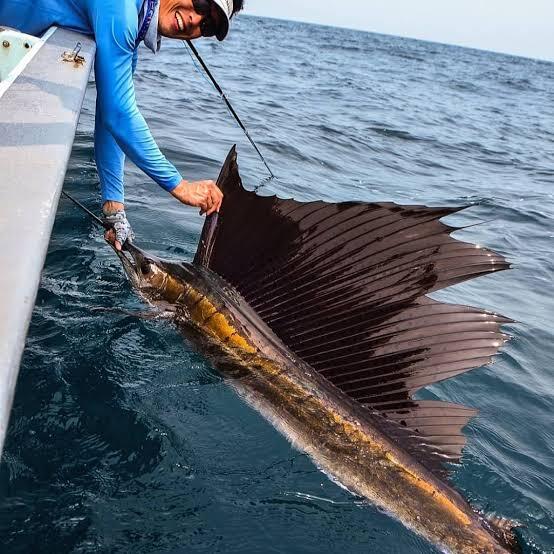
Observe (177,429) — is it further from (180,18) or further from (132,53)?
(180,18)

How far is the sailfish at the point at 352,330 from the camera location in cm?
213

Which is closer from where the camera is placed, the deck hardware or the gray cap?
the gray cap

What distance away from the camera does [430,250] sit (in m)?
2.19

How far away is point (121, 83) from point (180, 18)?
15.5 inches

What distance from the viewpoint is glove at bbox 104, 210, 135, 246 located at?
283 cm

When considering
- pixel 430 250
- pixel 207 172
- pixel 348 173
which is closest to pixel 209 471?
pixel 430 250

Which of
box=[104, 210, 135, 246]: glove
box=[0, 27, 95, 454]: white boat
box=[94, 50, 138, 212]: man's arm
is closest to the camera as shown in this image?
box=[0, 27, 95, 454]: white boat

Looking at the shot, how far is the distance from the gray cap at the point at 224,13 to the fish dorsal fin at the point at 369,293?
0.52m

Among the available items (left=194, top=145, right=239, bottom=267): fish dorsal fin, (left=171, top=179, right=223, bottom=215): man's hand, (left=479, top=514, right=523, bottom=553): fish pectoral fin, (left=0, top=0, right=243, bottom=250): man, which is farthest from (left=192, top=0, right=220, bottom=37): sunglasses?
(left=479, top=514, right=523, bottom=553): fish pectoral fin

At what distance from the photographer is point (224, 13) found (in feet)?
7.68

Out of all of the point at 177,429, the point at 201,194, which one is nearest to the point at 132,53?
the point at 201,194

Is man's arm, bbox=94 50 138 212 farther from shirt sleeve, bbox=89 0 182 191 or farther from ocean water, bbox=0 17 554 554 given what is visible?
shirt sleeve, bbox=89 0 182 191

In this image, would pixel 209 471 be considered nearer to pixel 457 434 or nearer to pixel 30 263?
pixel 457 434

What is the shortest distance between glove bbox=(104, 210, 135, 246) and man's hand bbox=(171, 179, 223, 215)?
19.3 inches
